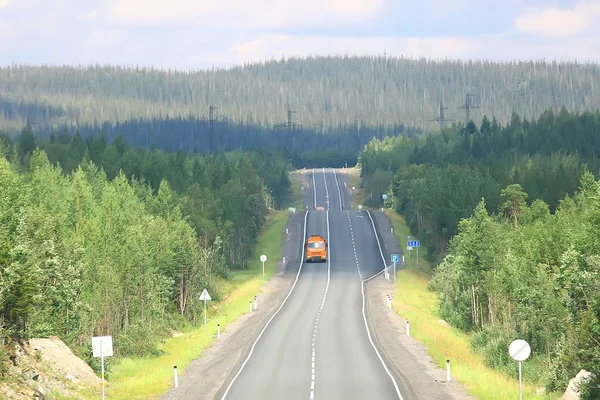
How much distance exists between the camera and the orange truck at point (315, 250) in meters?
112

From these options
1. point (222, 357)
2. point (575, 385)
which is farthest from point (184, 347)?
point (575, 385)

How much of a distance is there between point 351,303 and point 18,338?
1766 inches

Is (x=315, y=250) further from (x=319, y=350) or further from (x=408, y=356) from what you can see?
(x=408, y=356)

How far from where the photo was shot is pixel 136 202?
315 ft

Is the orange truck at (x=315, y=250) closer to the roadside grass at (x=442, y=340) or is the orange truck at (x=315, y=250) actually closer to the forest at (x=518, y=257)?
the roadside grass at (x=442, y=340)

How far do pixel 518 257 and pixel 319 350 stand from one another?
21883 mm

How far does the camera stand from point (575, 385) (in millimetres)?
42062

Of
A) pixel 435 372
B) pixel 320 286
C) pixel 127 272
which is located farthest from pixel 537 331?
pixel 320 286

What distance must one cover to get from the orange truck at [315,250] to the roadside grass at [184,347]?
4196mm

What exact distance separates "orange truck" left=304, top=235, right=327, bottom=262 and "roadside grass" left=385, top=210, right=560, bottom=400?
31.0ft

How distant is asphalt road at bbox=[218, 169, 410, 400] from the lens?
142 feet

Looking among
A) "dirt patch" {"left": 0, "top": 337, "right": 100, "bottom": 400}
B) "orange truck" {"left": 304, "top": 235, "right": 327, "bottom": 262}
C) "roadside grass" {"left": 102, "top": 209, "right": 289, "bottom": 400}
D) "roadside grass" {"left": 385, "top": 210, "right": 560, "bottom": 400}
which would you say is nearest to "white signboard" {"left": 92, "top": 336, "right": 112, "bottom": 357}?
"dirt patch" {"left": 0, "top": 337, "right": 100, "bottom": 400}

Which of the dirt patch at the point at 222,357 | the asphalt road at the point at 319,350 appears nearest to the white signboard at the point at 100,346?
the dirt patch at the point at 222,357

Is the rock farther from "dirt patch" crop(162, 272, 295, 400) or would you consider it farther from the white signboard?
the white signboard
